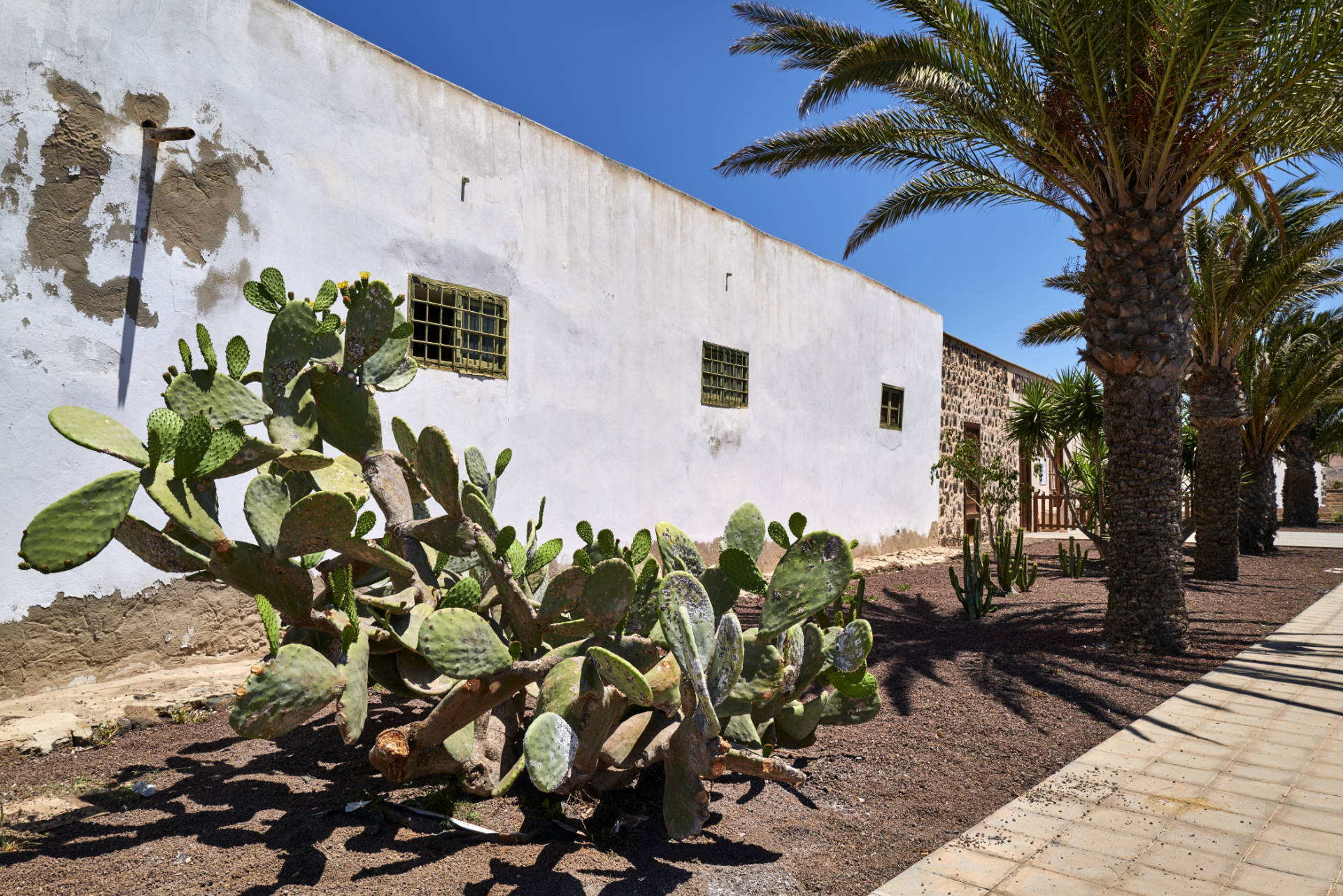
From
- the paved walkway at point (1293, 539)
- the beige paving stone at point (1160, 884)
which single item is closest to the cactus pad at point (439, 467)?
the beige paving stone at point (1160, 884)

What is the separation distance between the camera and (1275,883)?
238 centimetres

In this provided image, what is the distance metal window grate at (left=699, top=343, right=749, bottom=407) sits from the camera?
802 centimetres

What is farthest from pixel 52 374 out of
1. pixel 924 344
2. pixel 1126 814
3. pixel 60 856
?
pixel 924 344

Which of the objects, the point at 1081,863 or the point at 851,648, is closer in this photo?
the point at 1081,863

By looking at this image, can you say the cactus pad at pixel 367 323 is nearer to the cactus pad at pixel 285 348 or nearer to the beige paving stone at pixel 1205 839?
the cactus pad at pixel 285 348

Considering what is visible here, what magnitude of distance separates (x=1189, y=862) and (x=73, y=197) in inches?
215

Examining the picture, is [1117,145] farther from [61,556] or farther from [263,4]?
[61,556]

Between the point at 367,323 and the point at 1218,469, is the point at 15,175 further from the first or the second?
the point at 1218,469

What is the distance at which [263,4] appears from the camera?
473 cm

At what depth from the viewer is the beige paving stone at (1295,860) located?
8.02ft

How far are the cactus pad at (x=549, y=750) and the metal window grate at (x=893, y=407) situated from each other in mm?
9487

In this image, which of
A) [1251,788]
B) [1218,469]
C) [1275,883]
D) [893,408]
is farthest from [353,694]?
[1218,469]

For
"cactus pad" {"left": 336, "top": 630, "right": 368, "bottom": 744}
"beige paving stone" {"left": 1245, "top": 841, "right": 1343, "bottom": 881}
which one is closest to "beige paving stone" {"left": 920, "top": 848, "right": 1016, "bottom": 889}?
"beige paving stone" {"left": 1245, "top": 841, "right": 1343, "bottom": 881}

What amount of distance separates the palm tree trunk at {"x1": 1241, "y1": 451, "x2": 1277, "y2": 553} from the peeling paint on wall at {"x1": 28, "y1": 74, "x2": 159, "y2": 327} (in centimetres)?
1466
